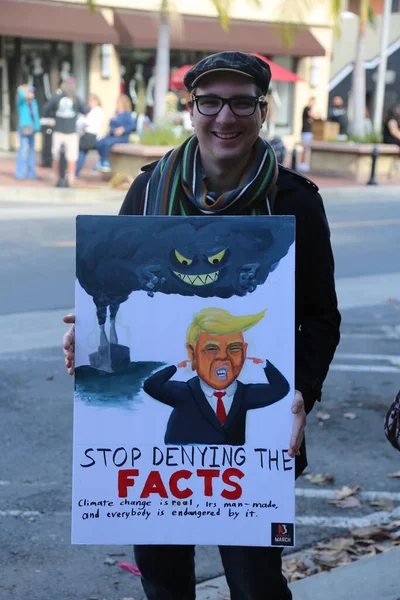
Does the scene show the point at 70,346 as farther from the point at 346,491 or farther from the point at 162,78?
the point at 162,78

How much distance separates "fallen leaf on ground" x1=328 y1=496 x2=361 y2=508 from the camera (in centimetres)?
488

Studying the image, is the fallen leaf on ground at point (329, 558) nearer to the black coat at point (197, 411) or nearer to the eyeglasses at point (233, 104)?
the black coat at point (197, 411)

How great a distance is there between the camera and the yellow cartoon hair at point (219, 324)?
255 cm

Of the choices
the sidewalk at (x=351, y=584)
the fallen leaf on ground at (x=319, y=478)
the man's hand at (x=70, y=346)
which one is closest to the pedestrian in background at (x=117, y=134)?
the fallen leaf on ground at (x=319, y=478)

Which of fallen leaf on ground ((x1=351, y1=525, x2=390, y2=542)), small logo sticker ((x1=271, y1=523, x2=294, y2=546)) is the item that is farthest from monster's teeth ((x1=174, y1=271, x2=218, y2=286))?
fallen leaf on ground ((x1=351, y1=525, x2=390, y2=542))

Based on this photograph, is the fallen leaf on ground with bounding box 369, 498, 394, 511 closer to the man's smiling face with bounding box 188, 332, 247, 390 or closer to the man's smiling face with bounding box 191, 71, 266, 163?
the man's smiling face with bounding box 188, 332, 247, 390

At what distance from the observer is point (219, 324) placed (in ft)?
8.35

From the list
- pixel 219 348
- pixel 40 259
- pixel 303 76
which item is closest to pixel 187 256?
pixel 219 348

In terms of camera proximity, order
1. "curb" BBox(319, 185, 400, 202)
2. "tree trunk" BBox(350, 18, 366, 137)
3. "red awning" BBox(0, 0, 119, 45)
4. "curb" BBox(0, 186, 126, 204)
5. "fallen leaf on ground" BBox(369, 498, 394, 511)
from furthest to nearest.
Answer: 1. "red awning" BBox(0, 0, 119, 45)
2. "tree trunk" BBox(350, 18, 366, 137)
3. "curb" BBox(319, 185, 400, 202)
4. "curb" BBox(0, 186, 126, 204)
5. "fallen leaf on ground" BBox(369, 498, 394, 511)

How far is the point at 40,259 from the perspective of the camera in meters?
11.4

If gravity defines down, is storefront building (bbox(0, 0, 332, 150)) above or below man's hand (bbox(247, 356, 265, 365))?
above

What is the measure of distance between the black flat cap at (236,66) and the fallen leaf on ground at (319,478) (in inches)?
116

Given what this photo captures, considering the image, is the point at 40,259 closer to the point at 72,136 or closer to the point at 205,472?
the point at 72,136

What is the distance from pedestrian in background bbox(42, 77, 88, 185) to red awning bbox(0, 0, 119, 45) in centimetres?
809
